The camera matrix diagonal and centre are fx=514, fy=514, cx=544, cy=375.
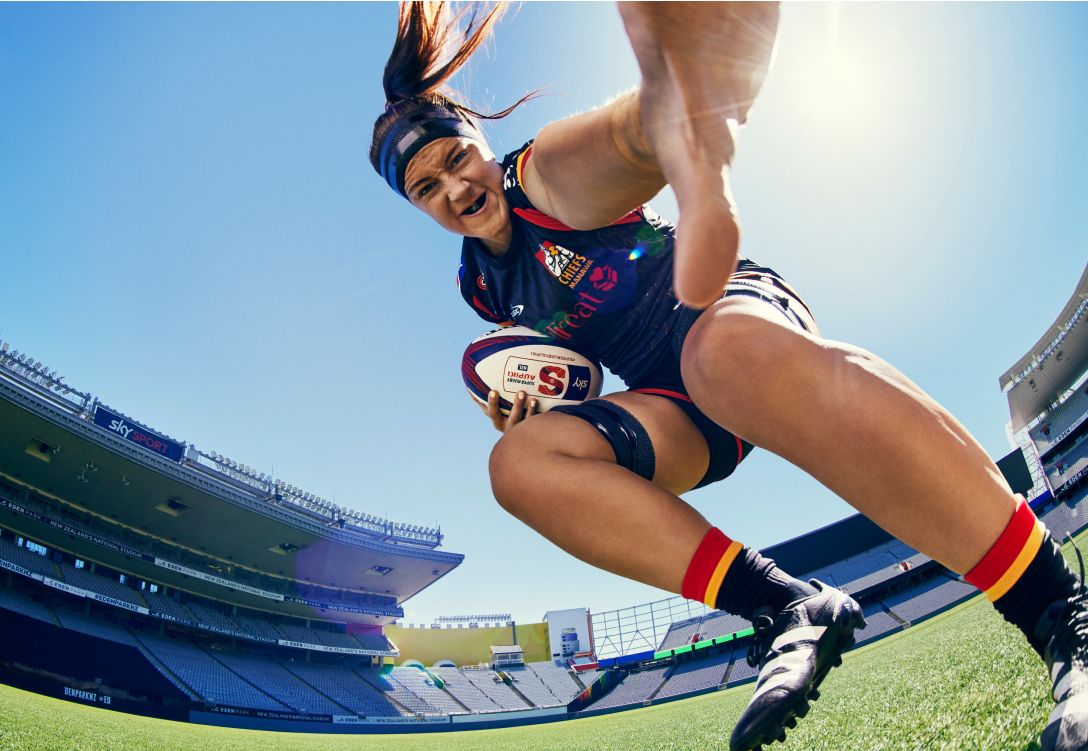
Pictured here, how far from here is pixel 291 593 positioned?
1025 inches

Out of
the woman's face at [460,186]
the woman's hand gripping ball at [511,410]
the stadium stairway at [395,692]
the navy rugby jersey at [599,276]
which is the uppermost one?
the woman's face at [460,186]

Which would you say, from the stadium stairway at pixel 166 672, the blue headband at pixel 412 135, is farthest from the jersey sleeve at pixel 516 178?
the stadium stairway at pixel 166 672

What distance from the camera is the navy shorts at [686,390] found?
1.39 m

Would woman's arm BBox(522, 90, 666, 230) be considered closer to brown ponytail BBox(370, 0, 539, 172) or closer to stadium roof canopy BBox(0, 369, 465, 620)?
brown ponytail BBox(370, 0, 539, 172)

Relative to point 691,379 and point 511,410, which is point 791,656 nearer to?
point 691,379

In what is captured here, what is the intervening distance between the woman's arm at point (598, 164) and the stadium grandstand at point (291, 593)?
20728mm

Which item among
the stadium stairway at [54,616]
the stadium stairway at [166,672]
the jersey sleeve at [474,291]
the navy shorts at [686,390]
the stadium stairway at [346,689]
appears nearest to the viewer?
the navy shorts at [686,390]

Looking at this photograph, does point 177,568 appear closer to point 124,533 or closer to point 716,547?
point 124,533

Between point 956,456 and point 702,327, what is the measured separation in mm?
548

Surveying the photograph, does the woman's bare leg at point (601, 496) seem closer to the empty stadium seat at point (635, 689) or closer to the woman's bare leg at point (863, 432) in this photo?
the woman's bare leg at point (863, 432)

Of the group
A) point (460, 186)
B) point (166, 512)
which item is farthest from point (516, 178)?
point (166, 512)

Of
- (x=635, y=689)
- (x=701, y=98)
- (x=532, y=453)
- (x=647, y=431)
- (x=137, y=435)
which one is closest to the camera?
(x=701, y=98)

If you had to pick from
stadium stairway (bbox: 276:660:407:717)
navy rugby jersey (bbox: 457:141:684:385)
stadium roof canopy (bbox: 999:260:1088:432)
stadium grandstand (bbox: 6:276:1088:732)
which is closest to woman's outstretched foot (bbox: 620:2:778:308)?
navy rugby jersey (bbox: 457:141:684:385)

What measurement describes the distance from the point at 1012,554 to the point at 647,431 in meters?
0.86
